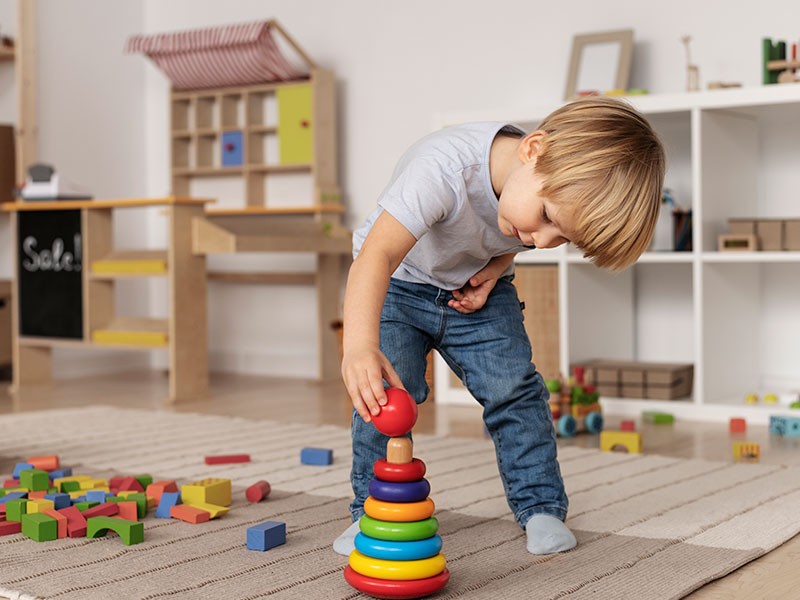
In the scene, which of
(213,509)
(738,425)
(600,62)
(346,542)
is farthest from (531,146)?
(600,62)

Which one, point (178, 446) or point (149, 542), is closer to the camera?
point (149, 542)

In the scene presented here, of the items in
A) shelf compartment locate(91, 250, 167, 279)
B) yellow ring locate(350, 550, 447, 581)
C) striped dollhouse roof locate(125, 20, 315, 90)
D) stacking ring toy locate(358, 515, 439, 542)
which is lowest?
yellow ring locate(350, 550, 447, 581)

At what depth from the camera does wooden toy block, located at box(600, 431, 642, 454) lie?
221 cm

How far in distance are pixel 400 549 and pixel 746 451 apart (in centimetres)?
126

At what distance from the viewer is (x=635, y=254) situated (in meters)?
1.20

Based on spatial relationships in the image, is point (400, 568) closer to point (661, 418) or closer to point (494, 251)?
point (494, 251)

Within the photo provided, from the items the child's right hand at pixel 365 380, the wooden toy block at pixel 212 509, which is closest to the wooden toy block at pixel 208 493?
the wooden toy block at pixel 212 509

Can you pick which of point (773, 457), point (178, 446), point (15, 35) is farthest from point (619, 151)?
point (15, 35)

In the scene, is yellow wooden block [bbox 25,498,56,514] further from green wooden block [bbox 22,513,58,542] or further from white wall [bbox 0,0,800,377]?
white wall [bbox 0,0,800,377]

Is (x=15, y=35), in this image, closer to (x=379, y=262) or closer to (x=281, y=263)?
(x=281, y=263)

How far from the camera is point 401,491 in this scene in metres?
1.15

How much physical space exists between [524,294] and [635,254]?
5.84ft

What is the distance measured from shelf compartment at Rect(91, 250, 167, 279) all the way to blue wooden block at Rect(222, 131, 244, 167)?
717 mm

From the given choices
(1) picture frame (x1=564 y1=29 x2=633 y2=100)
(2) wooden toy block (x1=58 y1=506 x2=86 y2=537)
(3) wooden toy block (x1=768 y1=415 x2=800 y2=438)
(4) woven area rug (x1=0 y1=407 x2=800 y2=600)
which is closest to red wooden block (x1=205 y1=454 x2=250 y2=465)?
(4) woven area rug (x1=0 y1=407 x2=800 y2=600)
